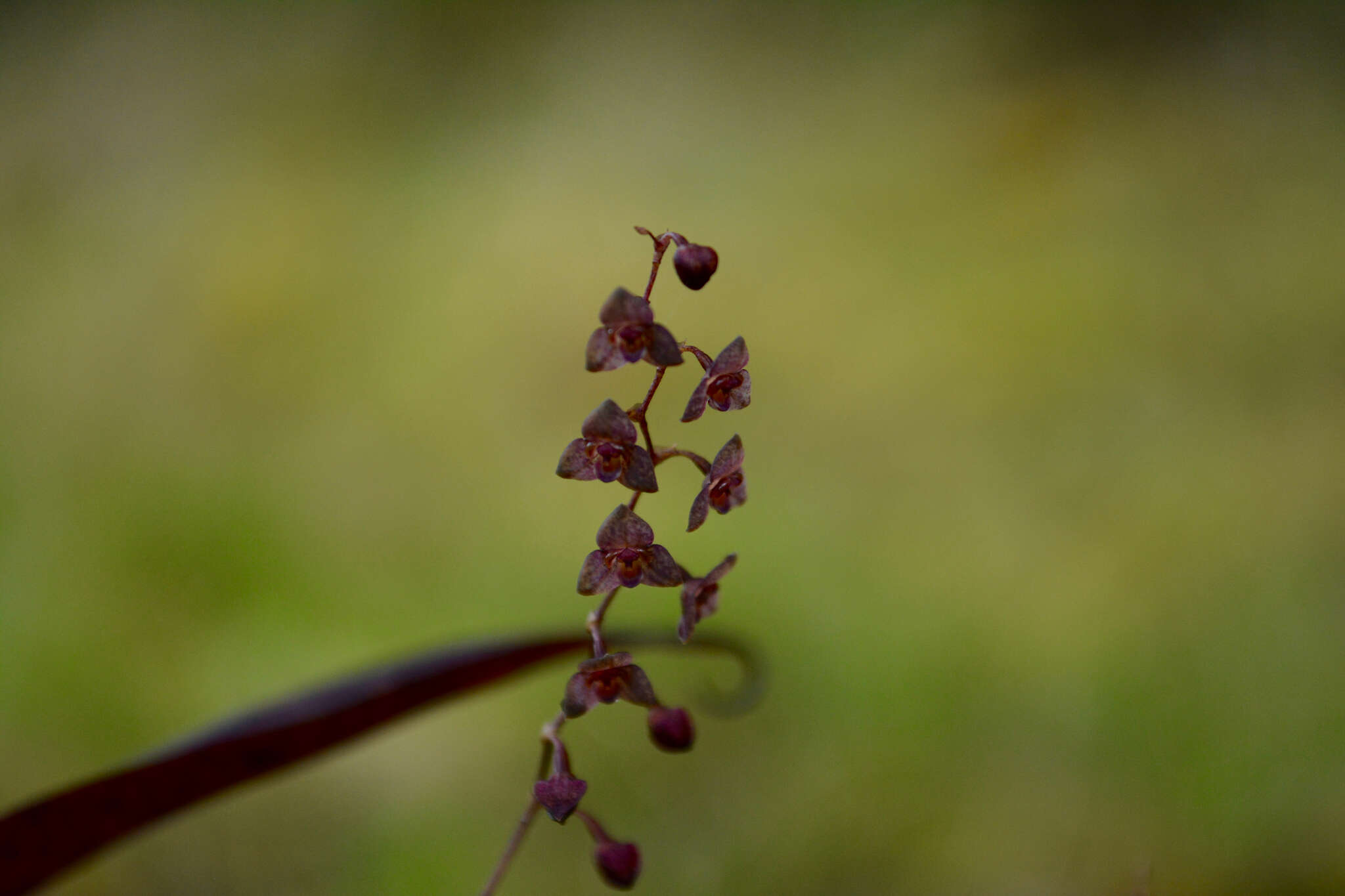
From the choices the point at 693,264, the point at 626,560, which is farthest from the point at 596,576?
the point at 693,264

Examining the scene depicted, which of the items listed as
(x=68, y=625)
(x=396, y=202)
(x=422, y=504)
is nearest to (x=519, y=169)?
(x=396, y=202)

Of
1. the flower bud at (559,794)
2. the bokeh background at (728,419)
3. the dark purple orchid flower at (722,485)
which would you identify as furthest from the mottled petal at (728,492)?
the bokeh background at (728,419)

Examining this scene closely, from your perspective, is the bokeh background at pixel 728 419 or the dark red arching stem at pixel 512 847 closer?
the dark red arching stem at pixel 512 847

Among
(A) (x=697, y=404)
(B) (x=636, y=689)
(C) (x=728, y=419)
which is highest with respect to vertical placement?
(A) (x=697, y=404)

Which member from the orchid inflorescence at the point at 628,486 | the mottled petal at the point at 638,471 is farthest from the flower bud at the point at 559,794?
the mottled petal at the point at 638,471

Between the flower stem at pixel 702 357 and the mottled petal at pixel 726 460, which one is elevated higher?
the flower stem at pixel 702 357

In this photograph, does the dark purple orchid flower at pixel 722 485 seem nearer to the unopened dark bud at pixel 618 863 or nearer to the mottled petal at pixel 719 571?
the mottled petal at pixel 719 571

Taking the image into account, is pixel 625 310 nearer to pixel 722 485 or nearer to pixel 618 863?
pixel 722 485

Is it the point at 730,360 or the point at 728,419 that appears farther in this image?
the point at 728,419
